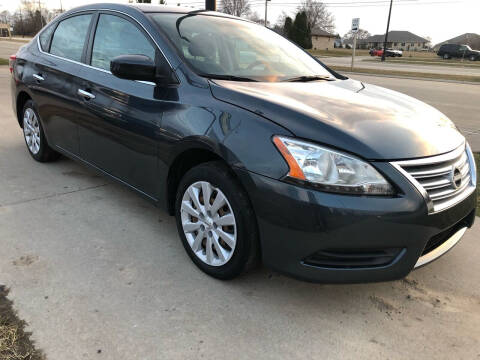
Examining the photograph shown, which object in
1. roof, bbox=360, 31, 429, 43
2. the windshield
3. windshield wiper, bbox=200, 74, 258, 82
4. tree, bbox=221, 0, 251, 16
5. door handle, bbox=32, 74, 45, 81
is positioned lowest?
door handle, bbox=32, 74, 45, 81

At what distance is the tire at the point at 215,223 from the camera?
2.28m

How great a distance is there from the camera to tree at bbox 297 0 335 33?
81188mm

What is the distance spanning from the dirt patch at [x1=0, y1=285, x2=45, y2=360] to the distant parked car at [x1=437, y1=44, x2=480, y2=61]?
179ft

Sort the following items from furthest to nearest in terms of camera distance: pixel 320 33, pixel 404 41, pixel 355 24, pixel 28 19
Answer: pixel 404 41
pixel 320 33
pixel 28 19
pixel 355 24

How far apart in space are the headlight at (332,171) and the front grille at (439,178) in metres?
0.16

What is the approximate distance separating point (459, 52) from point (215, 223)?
54.9 m

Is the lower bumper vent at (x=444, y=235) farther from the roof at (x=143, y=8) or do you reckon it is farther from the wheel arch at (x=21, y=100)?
the wheel arch at (x=21, y=100)

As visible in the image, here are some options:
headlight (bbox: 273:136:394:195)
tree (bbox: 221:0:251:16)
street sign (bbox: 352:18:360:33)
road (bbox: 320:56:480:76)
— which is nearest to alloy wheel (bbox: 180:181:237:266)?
headlight (bbox: 273:136:394:195)

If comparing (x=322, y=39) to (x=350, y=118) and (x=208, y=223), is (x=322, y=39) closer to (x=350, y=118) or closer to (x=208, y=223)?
(x=350, y=118)

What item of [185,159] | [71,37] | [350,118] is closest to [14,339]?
[185,159]

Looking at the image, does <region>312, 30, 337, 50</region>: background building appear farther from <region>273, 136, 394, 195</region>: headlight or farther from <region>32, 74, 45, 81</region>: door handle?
<region>273, 136, 394, 195</region>: headlight

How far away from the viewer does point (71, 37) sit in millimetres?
3879

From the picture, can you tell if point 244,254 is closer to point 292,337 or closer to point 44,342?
point 292,337

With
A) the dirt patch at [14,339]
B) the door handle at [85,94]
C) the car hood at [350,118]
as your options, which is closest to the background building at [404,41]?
the door handle at [85,94]
